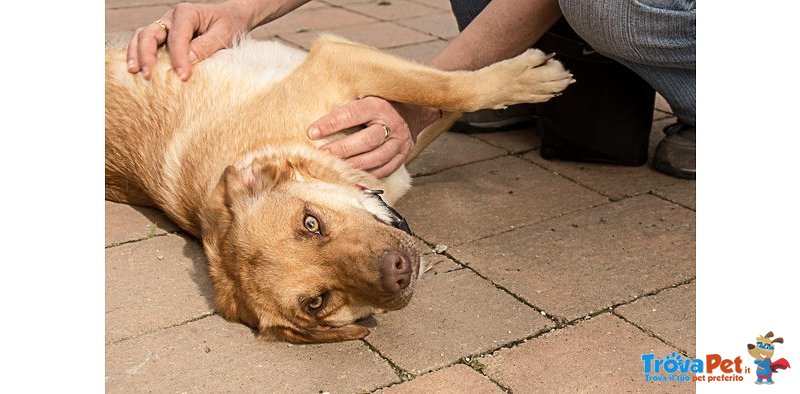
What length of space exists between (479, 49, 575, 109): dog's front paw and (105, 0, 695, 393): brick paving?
1.79ft

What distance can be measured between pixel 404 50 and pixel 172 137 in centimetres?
286

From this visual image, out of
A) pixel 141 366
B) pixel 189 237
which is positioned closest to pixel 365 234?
pixel 141 366

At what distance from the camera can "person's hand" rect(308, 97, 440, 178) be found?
3.26 meters

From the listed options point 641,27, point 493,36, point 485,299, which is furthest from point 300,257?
point 641,27

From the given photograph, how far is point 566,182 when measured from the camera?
4.05 meters

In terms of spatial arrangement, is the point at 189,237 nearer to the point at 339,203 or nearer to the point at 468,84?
the point at 339,203

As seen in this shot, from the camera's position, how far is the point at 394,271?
2633 millimetres

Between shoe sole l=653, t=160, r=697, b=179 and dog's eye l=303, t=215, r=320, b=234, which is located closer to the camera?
dog's eye l=303, t=215, r=320, b=234

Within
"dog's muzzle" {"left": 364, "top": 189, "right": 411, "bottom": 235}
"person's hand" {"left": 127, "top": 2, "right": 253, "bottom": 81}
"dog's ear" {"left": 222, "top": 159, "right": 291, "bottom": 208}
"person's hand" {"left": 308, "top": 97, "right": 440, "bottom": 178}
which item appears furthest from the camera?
"person's hand" {"left": 127, "top": 2, "right": 253, "bottom": 81}

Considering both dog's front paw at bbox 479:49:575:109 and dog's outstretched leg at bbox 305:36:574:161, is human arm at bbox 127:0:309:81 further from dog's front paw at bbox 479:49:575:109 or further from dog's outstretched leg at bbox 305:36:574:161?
dog's front paw at bbox 479:49:575:109

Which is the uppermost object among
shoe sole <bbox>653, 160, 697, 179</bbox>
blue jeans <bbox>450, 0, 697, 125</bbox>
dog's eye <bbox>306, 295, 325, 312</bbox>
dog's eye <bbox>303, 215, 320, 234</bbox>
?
blue jeans <bbox>450, 0, 697, 125</bbox>
